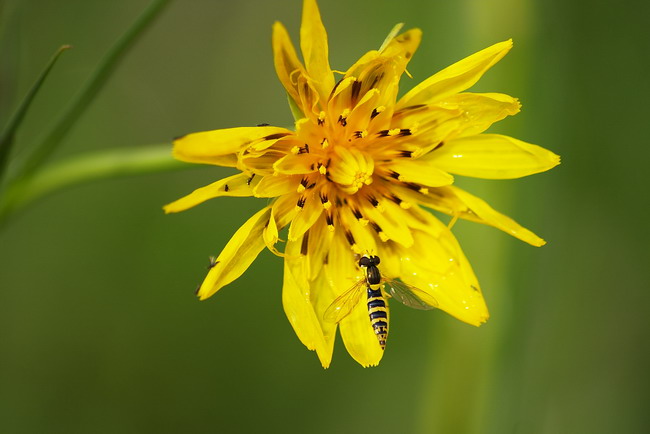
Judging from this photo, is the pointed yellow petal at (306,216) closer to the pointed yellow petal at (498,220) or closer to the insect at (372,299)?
the insect at (372,299)

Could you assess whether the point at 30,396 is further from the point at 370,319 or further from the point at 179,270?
the point at 370,319

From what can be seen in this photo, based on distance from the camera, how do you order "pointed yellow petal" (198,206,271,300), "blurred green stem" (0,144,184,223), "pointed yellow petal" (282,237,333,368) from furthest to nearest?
1. "blurred green stem" (0,144,184,223)
2. "pointed yellow petal" (282,237,333,368)
3. "pointed yellow petal" (198,206,271,300)

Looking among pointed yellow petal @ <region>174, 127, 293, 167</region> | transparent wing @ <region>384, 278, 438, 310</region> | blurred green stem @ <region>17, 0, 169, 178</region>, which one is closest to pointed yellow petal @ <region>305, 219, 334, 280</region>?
transparent wing @ <region>384, 278, 438, 310</region>

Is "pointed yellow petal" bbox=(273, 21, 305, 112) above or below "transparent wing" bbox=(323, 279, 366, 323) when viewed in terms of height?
above

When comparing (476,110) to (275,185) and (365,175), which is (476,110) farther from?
(275,185)

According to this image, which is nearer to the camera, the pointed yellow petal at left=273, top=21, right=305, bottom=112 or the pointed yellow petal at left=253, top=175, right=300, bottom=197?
the pointed yellow petal at left=273, top=21, right=305, bottom=112

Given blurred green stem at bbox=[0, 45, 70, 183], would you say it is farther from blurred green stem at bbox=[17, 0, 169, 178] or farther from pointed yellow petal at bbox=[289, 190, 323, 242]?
pointed yellow petal at bbox=[289, 190, 323, 242]

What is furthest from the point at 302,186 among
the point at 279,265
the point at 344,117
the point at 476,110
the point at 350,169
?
the point at 279,265
